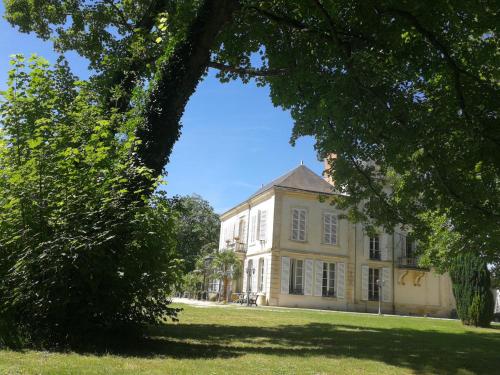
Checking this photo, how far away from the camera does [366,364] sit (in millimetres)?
6211

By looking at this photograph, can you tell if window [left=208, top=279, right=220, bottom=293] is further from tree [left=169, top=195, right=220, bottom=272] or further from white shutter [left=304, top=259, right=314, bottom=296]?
tree [left=169, top=195, right=220, bottom=272]

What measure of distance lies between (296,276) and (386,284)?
242 inches

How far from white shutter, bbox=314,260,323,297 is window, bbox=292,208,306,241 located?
1.83 meters

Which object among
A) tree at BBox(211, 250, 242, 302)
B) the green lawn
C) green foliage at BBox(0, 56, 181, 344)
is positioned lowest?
the green lawn

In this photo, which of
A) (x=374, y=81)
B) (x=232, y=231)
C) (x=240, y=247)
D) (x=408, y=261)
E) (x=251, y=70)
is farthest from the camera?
(x=232, y=231)

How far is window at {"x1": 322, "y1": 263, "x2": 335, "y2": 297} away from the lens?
29.0m

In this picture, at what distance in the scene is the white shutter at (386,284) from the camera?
29.9 m

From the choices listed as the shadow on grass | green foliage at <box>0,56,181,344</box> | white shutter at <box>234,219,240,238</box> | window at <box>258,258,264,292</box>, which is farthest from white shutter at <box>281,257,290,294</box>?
green foliage at <box>0,56,181,344</box>

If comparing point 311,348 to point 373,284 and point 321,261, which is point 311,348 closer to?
point 321,261

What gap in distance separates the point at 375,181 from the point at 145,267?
811 centimetres

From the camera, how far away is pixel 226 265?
30.3 meters

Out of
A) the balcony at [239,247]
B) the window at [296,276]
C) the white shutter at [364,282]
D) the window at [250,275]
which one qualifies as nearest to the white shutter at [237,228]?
the balcony at [239,247]

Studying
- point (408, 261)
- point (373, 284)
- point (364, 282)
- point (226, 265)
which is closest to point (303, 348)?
point (226, 265)

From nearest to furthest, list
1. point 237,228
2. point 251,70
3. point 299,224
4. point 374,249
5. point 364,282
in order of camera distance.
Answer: point 251,70, point 299,224, point 364,282, point 374,249, point 237,228
